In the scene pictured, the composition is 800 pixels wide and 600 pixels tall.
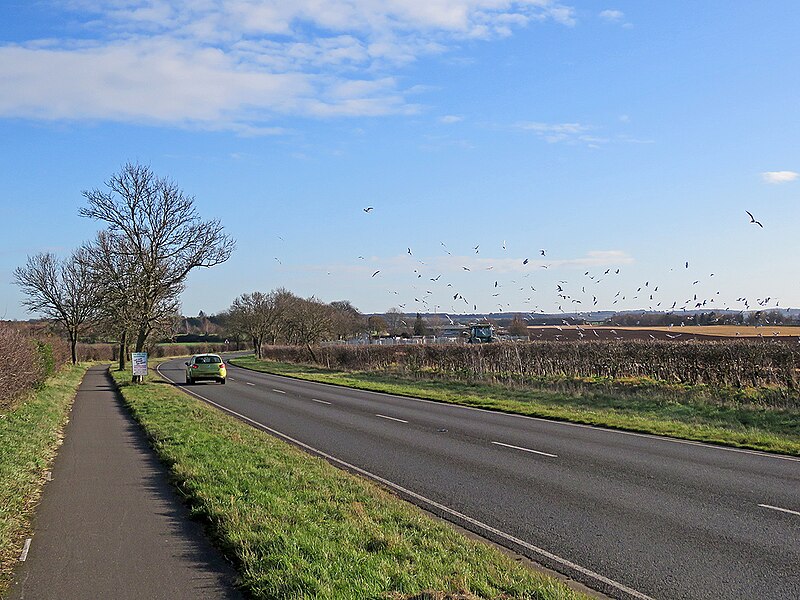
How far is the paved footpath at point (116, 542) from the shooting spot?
20.7 ft

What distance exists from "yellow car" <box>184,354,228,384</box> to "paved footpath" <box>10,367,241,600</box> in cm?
2553

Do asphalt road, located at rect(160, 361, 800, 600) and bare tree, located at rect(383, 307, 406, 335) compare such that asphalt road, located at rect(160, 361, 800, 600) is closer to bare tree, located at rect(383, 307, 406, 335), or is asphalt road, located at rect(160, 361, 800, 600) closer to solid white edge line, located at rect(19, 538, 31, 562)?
solid white edge line, located at rect(19, 538, 31, 562)

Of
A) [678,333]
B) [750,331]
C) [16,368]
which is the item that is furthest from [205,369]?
[750,331]

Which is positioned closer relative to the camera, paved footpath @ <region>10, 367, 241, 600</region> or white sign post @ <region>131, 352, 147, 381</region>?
paved footpath @ <region>10, 367, 241, 600</region>

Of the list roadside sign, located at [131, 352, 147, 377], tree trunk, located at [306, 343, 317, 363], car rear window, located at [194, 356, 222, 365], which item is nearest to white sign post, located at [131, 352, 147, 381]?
roadside sign, located at [131, 352, 147, 377]

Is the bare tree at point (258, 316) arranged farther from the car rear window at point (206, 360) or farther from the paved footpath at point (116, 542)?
the paved footpath at point (116, 542)

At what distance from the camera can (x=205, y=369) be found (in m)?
38.5

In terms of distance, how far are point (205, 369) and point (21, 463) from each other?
27009 millimetres

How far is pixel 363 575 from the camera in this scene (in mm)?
6137

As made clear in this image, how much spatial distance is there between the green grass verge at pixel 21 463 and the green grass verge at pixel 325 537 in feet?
5.98

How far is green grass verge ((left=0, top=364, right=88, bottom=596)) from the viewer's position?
7.64 meters

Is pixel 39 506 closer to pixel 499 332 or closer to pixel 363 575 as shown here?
pixel 363 575

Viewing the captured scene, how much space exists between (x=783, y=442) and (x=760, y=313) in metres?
16.5

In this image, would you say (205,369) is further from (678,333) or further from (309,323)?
(309,323)
